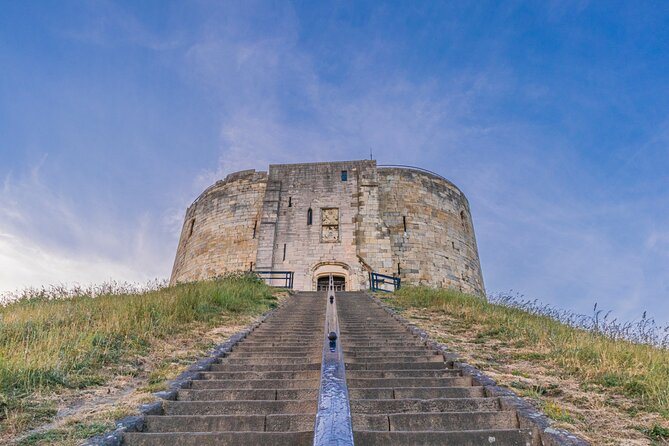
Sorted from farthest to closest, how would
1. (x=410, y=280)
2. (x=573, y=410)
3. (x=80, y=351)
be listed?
1. (x=410, y=280)
2. (x=80, y=351)
3. (x=573, y=410)

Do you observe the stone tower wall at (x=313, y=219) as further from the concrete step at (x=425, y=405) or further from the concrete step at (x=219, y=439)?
the concrete step at (x=219, y=439)

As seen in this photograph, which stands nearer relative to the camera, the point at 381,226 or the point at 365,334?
the point at 365,334

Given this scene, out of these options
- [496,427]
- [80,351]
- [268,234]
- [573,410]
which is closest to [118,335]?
[80,351]

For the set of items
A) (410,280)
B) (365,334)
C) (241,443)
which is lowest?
(241,443)

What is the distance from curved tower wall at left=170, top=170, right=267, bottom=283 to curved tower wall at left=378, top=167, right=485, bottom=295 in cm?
596

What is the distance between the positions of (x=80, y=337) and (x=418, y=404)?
4.25 metres

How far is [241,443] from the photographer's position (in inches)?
102

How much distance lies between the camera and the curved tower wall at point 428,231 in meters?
18.9

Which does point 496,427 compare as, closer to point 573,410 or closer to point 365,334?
point 573,410

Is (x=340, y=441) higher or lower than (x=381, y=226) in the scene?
lower

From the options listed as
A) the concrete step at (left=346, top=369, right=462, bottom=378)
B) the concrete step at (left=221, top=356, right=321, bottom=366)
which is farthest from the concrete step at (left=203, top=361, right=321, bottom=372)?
the concrete step at (left=346, top=369, right=462, bottom=378)

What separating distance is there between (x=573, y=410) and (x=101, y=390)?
3976 millimetres

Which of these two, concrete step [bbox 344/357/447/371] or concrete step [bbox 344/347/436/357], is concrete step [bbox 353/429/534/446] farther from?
concrete step [bbox 344/347/436/357]

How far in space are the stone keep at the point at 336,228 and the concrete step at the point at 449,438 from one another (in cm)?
1490
